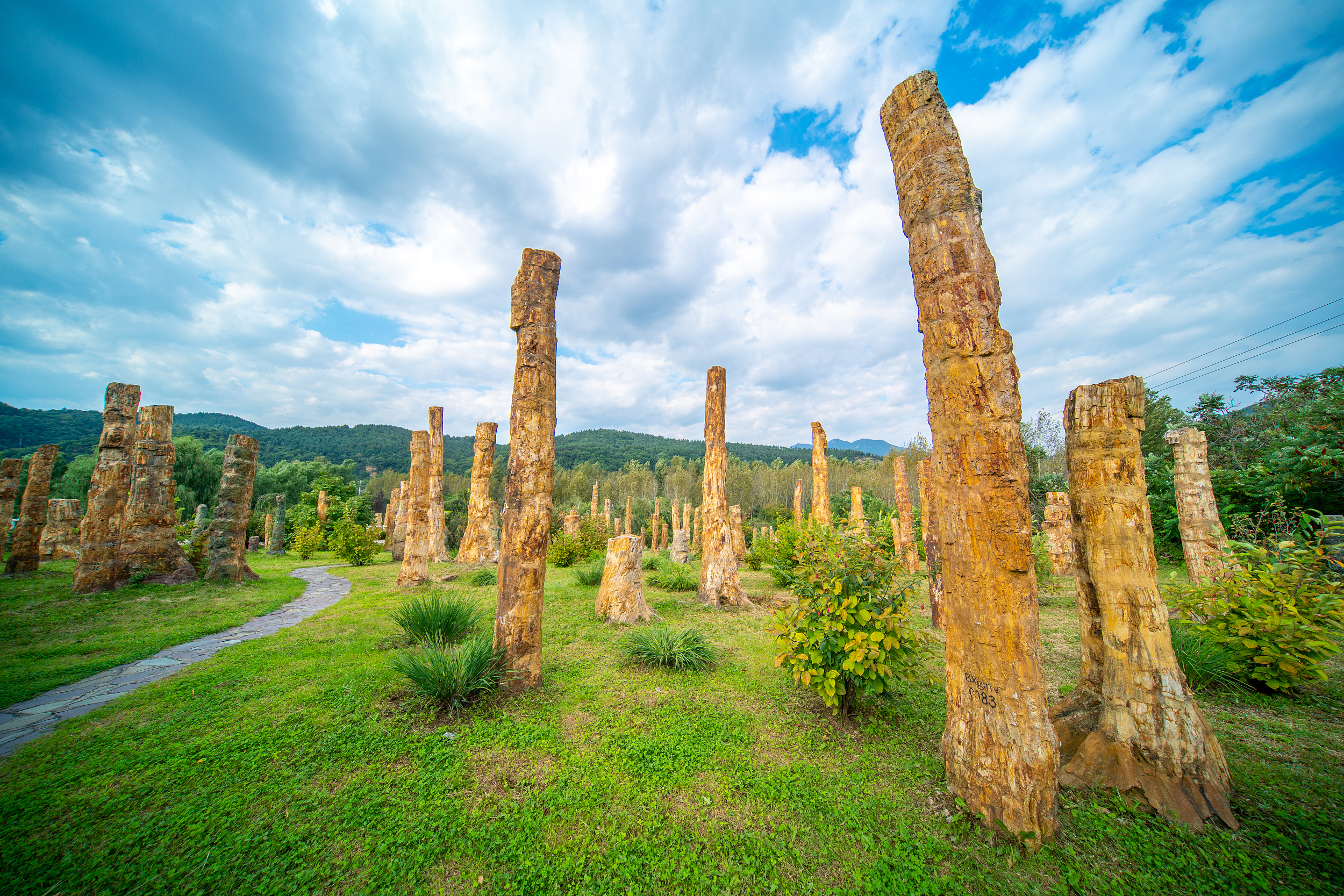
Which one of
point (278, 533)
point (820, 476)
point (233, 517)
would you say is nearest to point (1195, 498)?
point (820, 476)

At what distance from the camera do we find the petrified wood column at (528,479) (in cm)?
461

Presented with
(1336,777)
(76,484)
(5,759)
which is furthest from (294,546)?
(1336,777)

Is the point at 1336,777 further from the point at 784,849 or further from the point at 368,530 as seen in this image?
the point at 368,530

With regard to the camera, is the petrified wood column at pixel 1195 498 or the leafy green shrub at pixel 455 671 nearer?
the leafy green shrub at pixel 455 671

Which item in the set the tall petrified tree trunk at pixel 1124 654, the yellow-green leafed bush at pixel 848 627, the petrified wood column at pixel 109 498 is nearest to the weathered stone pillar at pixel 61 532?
the petrified wood column at pixel 109 498

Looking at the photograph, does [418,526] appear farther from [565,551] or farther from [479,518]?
[479,518]

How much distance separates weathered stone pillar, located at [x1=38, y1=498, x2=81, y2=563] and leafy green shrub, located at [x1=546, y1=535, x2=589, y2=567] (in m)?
14.9

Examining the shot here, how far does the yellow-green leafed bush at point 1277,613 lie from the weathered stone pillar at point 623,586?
21.7ft

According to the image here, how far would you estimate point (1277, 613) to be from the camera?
13.4 feet

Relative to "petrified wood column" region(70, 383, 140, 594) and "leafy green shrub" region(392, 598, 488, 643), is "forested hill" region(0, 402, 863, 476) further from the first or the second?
"leafy green shrub" region(392, 598, 488, 643)

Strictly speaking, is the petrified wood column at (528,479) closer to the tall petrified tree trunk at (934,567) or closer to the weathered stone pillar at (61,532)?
the tall petrified tree trunk at (934,567)

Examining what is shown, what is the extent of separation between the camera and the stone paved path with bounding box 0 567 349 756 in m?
3.64

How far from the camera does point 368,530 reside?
15.9 m

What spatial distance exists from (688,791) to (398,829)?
71.4 inches
